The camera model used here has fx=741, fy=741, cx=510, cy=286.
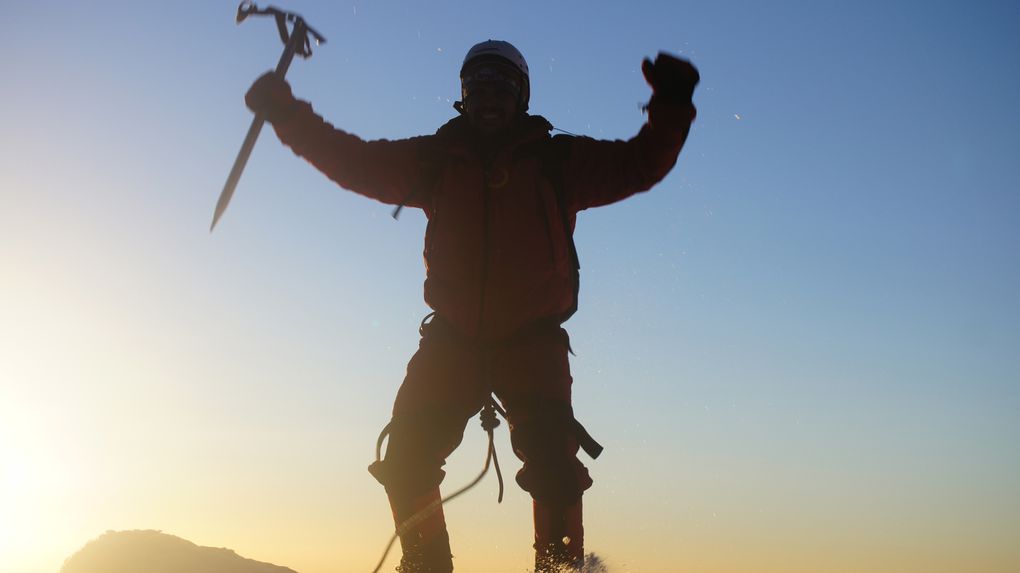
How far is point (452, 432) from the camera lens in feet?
16.3

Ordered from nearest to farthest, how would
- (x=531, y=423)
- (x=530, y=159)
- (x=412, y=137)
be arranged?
1. (x=531, y=423)
2. (x=530, y=159)
3. (x=412, y=137)

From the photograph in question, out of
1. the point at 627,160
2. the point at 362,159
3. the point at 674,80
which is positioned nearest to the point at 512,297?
the point at 627,160

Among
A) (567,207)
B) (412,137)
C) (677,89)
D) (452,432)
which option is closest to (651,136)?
(677,89)

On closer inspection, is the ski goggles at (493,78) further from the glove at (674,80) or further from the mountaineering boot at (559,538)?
the mountaineering boot at (559,538)

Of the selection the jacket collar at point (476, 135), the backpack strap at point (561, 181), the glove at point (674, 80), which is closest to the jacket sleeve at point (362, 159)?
the jacket collar at point (476, 135)

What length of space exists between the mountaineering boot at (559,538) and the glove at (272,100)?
3.41m

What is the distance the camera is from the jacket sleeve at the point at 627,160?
5.05 meters

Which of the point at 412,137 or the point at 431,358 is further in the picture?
the point at 412,137

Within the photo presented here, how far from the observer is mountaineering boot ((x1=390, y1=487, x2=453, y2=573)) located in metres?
4.81

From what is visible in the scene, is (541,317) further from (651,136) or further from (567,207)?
(651,136)

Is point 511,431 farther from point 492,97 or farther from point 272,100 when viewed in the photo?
point 272,100

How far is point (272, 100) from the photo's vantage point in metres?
5.64

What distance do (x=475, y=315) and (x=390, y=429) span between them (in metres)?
0.97

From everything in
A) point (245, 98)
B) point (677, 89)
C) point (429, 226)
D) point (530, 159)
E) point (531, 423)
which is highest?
point (245, 98)
